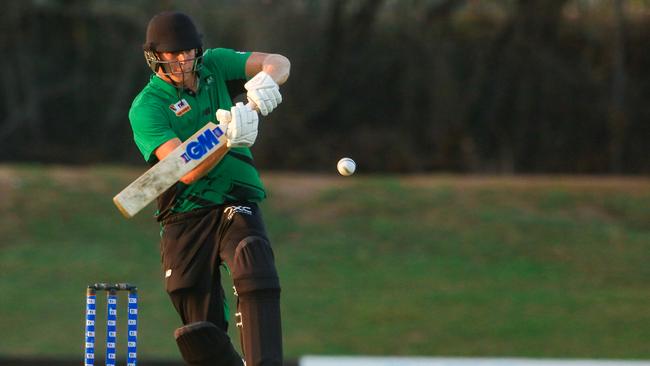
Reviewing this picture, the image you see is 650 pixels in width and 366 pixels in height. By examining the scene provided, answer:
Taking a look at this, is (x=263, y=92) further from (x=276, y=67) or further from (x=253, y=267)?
(x=253, y=267)

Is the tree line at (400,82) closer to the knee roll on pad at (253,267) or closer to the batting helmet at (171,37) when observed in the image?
the batting helmet at (171,37)

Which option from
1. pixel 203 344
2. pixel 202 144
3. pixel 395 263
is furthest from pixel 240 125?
pixel 395 263

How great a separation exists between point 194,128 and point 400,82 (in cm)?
1272

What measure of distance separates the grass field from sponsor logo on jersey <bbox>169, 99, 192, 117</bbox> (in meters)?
4.11

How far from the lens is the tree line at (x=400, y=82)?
16547 millimetres

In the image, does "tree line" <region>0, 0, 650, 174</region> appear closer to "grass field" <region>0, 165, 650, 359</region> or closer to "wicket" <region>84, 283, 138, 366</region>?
"grass field" <region>0, 165, 650, 359</region>

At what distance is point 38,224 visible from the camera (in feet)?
38.4

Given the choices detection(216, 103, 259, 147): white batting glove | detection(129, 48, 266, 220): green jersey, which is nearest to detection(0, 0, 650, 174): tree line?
detection(129, 48, 266, 220): green jersey

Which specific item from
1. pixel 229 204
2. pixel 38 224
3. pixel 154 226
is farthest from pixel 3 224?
pixel 229 204

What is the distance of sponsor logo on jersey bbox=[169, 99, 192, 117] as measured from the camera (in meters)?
4.54

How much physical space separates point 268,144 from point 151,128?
1170 cm

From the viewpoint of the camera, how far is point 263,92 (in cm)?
437

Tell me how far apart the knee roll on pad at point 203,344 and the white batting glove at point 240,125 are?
0.61 m

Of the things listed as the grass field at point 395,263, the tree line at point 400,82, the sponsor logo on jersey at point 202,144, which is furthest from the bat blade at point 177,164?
the tree line at point 400,82
